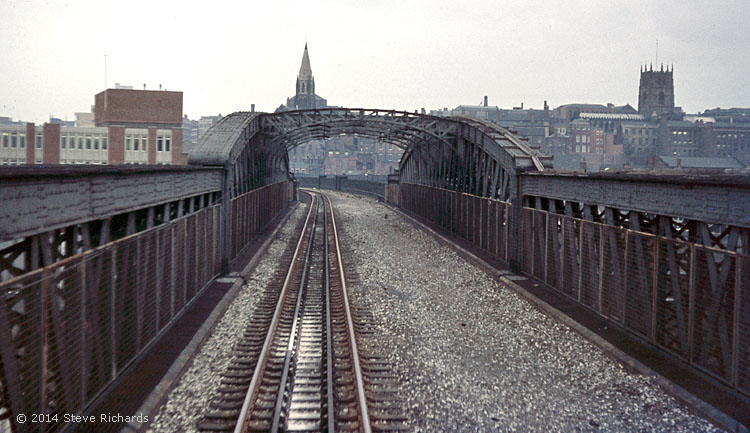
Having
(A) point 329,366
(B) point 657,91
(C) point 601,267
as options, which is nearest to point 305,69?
(B) point 657,91

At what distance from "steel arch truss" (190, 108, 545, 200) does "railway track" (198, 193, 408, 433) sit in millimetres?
6362

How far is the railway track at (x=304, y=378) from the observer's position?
720 centimetres

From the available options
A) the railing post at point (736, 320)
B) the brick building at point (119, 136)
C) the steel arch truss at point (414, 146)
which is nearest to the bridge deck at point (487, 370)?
the railing post at point (736, 320)

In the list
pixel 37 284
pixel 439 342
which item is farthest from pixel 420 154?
pixel 37 284

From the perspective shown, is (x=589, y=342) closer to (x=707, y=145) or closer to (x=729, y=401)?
(x=729, y=401)

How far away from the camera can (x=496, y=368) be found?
9.45m

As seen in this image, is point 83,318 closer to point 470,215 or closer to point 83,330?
point 83,330

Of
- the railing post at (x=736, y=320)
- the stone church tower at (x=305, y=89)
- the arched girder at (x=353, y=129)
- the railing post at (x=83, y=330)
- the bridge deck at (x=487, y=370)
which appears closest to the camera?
the railing post at (x=83, y=330)

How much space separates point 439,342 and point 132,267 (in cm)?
577

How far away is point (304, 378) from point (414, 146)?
3015 centimetres

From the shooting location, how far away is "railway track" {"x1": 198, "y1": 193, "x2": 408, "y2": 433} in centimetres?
720

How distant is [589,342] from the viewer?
10719 mm

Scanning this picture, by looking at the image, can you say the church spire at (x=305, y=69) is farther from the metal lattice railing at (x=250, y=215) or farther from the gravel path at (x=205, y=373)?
the gravel path at (x=205, y=373)

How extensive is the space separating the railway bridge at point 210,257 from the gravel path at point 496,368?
1.28m
